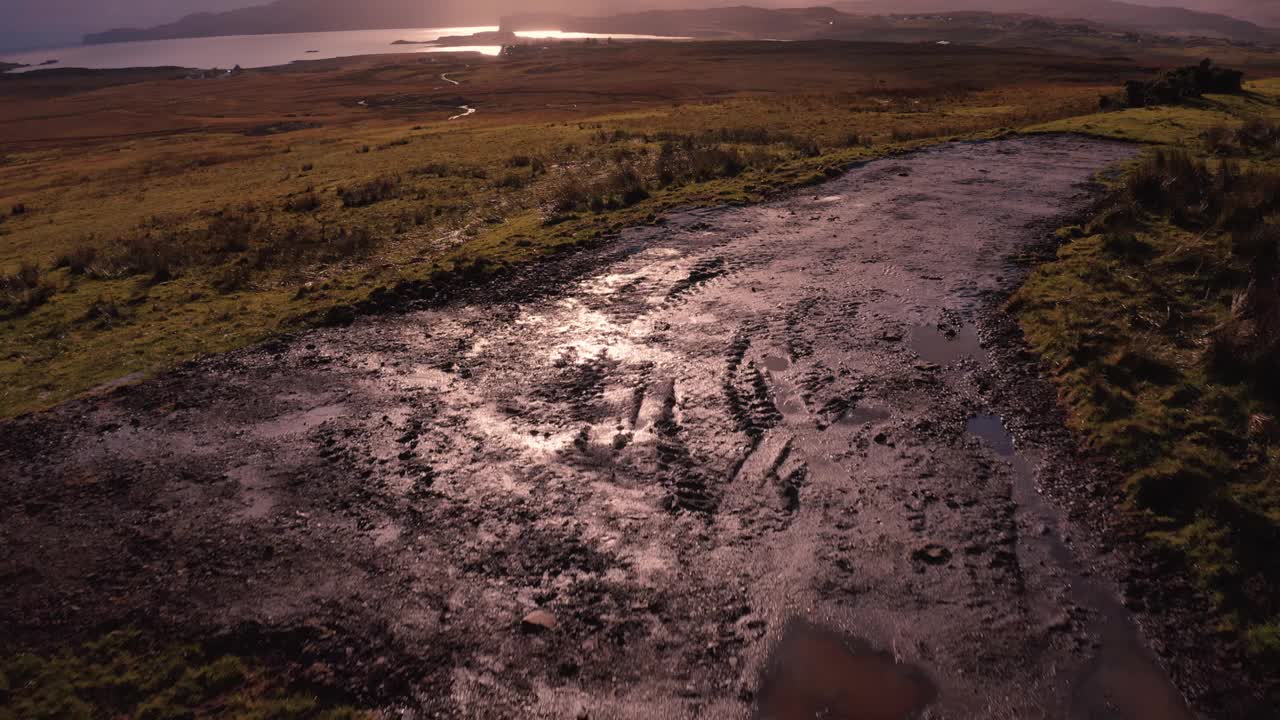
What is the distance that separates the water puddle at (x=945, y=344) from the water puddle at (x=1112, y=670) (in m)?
3.59

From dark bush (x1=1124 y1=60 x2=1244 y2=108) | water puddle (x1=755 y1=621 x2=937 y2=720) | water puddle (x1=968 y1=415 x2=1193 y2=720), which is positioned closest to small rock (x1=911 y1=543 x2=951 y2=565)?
water puddle (x1=968 y1=415 x2=1193 y2=720)

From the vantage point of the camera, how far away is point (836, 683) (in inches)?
198

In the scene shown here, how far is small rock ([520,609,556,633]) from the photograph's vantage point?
18.0 feet

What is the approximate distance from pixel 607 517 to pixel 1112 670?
4.33 m

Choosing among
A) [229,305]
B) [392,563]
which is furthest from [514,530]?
[229,305]

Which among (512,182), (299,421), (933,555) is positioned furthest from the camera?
(512,182)

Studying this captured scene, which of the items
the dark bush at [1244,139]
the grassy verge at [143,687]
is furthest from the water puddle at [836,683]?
the dark bush at [1244,139]

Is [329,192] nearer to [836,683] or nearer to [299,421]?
[299,421]

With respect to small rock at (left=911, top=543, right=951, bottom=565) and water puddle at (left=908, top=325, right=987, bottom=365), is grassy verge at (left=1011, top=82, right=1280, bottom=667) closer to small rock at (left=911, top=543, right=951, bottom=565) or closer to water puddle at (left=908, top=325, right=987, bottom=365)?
water puddle at (left=908, top=325, right=987, bottom=365)

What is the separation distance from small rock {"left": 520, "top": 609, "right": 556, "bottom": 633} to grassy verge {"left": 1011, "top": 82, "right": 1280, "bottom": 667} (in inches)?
208

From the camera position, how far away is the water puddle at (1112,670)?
183 inches

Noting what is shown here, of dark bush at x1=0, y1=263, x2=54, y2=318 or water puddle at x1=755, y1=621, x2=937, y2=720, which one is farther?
dark bush at x1=0, y1=263, x2=54, y2=318

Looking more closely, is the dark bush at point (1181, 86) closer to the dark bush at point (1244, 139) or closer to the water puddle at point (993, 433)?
the dark bush at point (1244, 139)

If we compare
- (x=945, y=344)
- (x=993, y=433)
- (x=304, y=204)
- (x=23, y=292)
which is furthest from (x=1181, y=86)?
(x=23, y=292)
